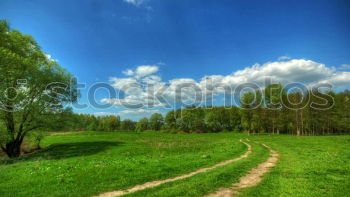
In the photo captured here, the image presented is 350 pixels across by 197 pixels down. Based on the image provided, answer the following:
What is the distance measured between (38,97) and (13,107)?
136 inches

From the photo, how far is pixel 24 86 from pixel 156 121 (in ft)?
370

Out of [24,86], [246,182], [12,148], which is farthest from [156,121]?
[246,182]

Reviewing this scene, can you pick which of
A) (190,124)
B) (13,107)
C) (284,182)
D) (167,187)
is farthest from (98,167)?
(190,124)

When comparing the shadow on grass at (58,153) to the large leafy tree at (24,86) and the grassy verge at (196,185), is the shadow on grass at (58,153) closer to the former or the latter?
the large leafy tree at (24,86)

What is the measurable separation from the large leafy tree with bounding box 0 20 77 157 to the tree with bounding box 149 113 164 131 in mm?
107512

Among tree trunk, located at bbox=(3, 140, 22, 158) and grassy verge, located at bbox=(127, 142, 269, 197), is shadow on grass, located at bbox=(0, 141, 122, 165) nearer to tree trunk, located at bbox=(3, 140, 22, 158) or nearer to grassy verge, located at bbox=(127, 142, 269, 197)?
tree trunk, located at bbox=(3, 140, 22, 158)

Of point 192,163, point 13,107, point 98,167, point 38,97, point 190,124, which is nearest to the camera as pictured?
point 98,167

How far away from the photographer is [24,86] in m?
29.0

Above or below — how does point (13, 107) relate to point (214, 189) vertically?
above

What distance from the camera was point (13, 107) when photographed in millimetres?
27328

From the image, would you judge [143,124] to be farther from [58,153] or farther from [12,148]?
[58,153]

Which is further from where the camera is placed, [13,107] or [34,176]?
[13,107]

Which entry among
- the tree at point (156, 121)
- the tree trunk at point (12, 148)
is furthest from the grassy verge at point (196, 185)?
the tree at point (156, 121)

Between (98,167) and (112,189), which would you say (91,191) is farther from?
(98,167)
